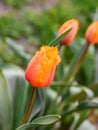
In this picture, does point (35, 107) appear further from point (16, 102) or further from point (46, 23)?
point (46, 23)

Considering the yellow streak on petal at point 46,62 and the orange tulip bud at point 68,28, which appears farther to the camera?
the orange tulip bud at point 68,28

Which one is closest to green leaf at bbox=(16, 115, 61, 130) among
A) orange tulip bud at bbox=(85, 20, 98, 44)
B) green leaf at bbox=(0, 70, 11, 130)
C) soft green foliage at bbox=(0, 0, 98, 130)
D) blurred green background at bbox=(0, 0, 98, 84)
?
soft green foliage at bbox=(0, 0, 98, 130)

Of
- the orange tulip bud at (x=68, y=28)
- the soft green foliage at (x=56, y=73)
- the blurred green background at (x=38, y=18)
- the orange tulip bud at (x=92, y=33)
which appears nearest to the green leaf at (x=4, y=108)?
the soft green foliage at (x=56, y=73)

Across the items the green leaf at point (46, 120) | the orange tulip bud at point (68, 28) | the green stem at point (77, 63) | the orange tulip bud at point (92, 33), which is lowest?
the green leaf at point (46, 120)

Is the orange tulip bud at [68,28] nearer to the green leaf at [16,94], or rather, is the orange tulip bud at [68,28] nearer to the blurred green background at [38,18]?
the green leaf at [16,94]

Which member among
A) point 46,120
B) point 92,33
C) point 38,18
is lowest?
point 46,120

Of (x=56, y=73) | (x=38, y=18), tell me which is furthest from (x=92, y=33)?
(x=38, y=18)

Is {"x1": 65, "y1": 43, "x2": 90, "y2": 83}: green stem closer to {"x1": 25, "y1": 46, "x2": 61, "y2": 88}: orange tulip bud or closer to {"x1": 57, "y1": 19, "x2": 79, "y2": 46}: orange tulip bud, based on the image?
{"x1": 57, "y1": 19, "x2": 79, "y2": 46}: orange tulip bud

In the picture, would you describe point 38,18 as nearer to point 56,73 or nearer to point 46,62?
point 56,73

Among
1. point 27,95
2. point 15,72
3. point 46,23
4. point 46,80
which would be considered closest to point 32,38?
point 46,23
